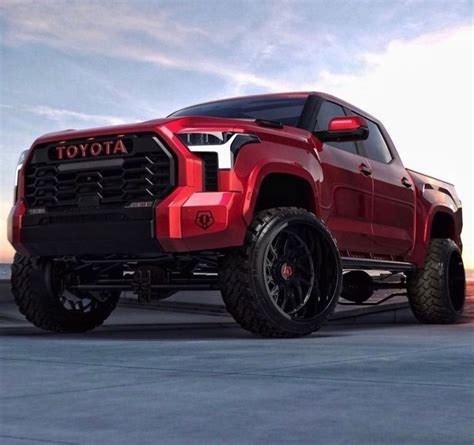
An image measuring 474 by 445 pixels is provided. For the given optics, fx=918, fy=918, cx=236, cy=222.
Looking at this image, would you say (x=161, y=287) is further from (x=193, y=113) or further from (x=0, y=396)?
(x=0, y=396)

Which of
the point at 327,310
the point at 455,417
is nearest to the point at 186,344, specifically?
the point at 327,310

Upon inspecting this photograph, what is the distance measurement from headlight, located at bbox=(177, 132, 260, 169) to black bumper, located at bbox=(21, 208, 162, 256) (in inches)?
22.7

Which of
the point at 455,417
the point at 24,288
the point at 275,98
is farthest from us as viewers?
the point at 275,98

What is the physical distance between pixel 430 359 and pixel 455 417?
1992 mm

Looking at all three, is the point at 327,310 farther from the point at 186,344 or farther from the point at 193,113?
the point at 193,113

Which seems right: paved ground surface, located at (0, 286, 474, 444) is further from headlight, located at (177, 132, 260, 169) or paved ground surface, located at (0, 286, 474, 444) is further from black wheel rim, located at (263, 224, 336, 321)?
headlight, located at (177, 132, 260, 169)

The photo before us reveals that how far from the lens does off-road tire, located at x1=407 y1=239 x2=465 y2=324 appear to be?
992cm

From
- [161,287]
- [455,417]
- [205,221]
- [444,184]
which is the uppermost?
[444,184]

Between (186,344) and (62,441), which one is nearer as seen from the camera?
(62,441)

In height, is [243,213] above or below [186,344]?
above

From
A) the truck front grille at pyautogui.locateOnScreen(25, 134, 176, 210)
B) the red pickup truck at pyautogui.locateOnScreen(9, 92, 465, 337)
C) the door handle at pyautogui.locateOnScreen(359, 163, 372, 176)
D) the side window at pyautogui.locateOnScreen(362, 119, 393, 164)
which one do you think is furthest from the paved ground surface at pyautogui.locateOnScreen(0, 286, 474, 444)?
the side window at pyautogui.locateOnScreen(362, 119, 393, 164)

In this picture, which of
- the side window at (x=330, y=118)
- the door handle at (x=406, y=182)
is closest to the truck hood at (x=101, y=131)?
the side window at (x=330, y=118)

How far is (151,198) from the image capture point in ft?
22.1

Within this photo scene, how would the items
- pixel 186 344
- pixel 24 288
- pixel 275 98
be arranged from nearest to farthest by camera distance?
1. pixel 186 344
2. pixel 24 288
3. pixel 275 98
